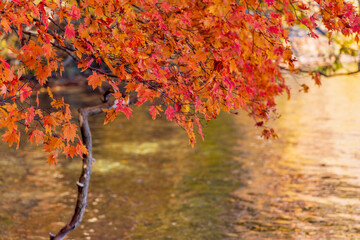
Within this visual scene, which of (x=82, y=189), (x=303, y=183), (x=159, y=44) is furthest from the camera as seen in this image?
(x=303, y=183)

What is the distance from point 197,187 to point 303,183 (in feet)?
7.89

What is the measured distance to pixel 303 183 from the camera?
14.0 meters

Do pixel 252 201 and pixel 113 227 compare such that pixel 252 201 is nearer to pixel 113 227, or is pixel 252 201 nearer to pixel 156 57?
pixel 113 227

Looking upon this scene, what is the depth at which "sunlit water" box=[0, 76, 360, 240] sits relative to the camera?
35.7 feet

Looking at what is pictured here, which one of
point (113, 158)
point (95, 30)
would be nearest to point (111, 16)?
point (95, 30)

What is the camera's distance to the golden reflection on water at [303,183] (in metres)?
10.9

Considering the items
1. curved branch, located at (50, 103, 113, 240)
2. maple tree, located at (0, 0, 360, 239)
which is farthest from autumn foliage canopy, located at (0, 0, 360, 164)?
curved branch, located at (50, 103, 113, 240)

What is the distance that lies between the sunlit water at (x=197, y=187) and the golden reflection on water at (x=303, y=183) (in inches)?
0.8

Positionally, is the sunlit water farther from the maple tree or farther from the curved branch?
the maple tree

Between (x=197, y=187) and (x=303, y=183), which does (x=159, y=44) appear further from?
(x=303, y=183)

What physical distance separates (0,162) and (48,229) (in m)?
6.62

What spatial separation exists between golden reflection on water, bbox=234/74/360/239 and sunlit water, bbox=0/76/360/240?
0.02m

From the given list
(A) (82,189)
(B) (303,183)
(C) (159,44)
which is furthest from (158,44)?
(B) (303,183)

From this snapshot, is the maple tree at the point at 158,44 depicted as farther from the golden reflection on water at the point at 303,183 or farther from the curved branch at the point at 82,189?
the golden reflection on water at the point at 303,183
